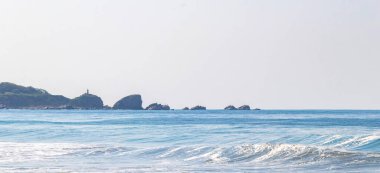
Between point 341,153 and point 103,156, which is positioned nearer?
point 341,153

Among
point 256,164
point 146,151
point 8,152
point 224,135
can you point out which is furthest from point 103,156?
point 224,135

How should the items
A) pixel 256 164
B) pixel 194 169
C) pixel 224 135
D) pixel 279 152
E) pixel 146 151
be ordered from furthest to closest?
pixel 224 135 → pixel 146 151 → pixel 279 152 → pixel 256 164 → pixel 194 169

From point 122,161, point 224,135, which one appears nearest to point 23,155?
point 122,161

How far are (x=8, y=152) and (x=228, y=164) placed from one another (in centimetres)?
1352

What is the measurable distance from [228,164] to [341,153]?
5377mm

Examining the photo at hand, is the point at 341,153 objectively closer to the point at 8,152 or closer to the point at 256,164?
the point at 256,164

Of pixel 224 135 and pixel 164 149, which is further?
pixel 224 135

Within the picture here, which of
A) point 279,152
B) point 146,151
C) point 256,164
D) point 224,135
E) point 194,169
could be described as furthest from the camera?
point 224,135

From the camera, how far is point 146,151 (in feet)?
140

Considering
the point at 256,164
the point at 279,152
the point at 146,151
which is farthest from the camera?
the point at 146,151

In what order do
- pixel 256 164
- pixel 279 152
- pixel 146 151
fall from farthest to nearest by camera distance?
pixel 146 151 → pixel 279 152 → pixel 256 164

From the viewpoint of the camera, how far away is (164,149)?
4344 cm

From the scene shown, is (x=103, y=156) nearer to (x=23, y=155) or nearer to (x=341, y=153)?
(x=23, y=155)

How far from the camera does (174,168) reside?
3319 cm
